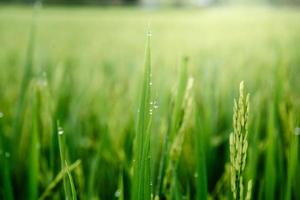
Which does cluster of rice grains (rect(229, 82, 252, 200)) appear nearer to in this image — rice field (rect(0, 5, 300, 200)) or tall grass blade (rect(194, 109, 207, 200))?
rice field (rect(0, 5, 300, 200))

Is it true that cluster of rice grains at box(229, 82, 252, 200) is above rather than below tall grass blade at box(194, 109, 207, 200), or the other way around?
above

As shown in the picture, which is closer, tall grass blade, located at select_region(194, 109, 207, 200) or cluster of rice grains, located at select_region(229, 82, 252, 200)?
cluster of rice grains, located at select_region(229, 82, 252, 200)

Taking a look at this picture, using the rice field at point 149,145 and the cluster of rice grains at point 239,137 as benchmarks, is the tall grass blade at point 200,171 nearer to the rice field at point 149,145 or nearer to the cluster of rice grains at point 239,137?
the rice field at point 149,145

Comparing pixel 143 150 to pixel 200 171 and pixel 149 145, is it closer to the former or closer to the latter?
pixel 149 145

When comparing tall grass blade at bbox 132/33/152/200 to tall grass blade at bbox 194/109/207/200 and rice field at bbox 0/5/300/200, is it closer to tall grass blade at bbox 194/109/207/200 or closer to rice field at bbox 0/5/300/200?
rice field at bbox 0/5/300/200

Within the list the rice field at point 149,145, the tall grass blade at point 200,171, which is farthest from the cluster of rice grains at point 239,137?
the tall grass blade at point 200,171

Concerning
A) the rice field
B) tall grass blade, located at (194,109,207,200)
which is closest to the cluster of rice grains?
the rice field

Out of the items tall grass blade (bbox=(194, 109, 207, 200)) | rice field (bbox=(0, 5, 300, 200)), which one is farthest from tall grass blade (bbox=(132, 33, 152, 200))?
tall grass blade (bbox=(194, 109, 207, 200))

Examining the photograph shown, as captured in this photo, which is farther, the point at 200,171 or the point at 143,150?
the point at 200,171

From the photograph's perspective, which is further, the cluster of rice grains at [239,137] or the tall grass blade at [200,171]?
the tall grass blade at [200,171]

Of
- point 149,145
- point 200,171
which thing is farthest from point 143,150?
point 200,171

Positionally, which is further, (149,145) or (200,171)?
(200,171)

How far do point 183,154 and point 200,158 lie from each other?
21cm

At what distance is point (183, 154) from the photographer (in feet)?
2.07
